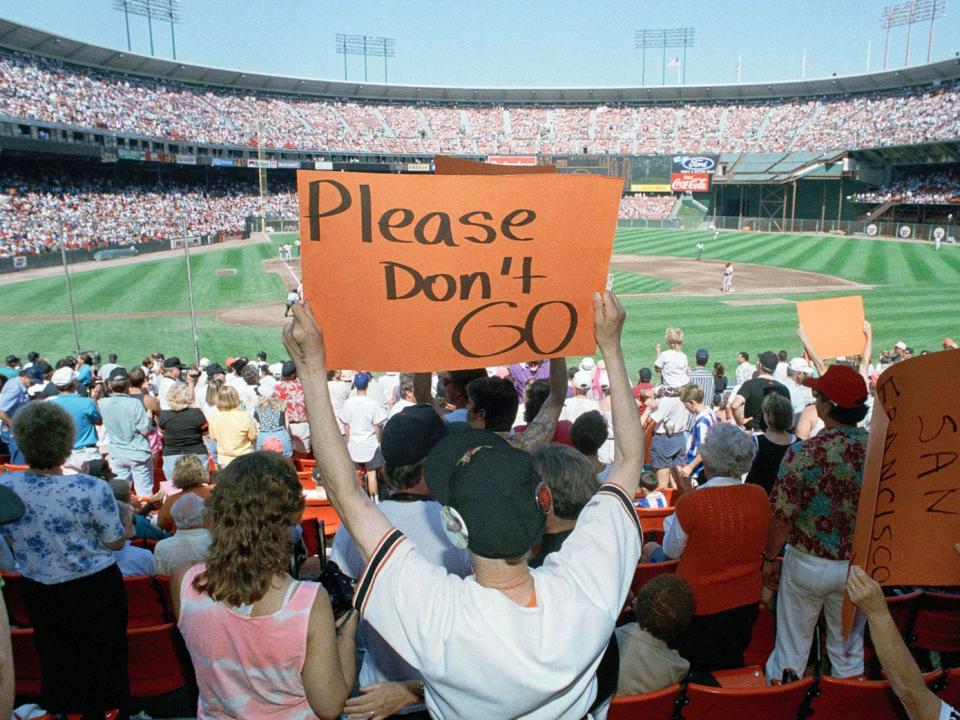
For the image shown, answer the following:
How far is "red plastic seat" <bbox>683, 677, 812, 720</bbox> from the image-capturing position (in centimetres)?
306

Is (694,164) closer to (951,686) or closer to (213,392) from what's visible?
(213,392)

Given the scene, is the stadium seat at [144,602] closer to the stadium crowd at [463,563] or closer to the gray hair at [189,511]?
the stadium crowd at [463,563]

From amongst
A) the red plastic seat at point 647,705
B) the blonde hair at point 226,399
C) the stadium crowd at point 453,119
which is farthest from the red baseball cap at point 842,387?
the stadium crowd at point 453,119

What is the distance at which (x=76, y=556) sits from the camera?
3.61 metres

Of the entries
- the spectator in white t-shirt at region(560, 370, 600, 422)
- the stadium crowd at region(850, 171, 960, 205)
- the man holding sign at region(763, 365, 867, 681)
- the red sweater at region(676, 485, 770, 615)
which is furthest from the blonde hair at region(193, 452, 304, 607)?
Answer: the stadium crowd at region(850, 171, 960, 205)

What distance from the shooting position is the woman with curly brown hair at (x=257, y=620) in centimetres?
238

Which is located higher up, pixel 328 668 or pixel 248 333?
pixel 328 668

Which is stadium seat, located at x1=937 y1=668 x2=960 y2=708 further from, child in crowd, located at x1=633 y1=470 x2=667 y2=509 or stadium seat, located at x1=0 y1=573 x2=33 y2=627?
stadium seat, located at x1=0 y1=573 x2=33 y2=627

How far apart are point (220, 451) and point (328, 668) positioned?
5.16 meters

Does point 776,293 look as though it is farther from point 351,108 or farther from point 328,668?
point 351,108

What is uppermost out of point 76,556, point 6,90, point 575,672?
point 6,90

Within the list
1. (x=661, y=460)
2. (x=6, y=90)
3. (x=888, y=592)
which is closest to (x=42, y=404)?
(x=888, y=592)

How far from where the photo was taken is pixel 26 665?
13.5 ft

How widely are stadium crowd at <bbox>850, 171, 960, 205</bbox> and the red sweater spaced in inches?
1886
